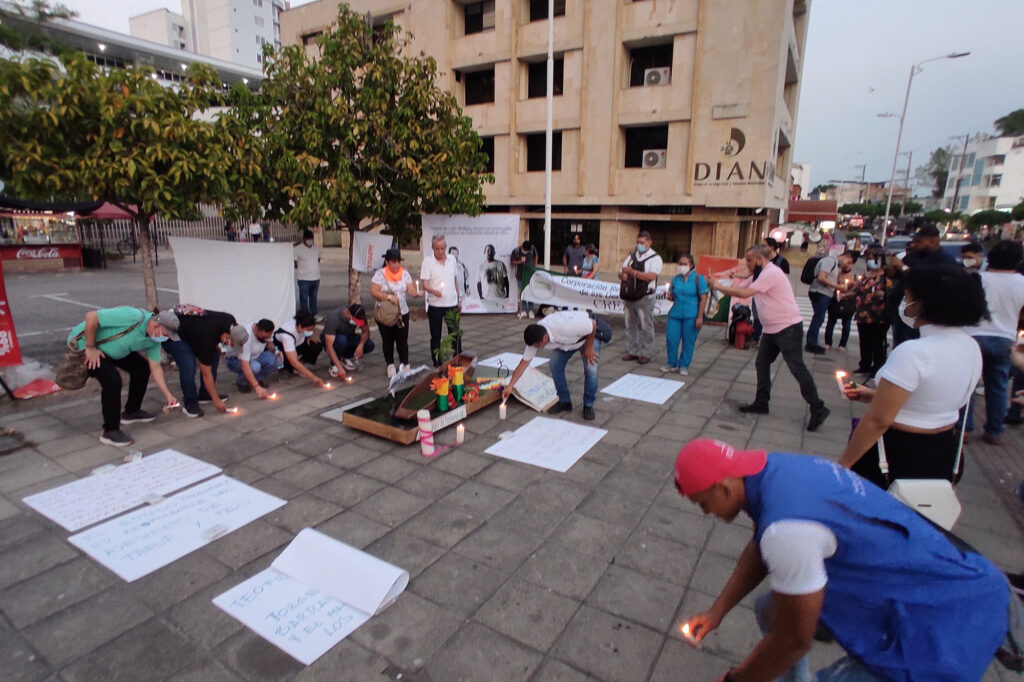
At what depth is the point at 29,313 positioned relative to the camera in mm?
11258

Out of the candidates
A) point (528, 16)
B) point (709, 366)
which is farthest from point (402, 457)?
point (528, 16)

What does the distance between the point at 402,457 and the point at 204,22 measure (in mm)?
89706

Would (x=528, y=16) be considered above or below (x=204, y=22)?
below

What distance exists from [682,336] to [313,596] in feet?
19.4

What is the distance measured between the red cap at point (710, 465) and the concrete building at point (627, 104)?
1884cm

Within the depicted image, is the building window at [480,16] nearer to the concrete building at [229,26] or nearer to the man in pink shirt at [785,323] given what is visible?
the man in pink shirt at [785,323]

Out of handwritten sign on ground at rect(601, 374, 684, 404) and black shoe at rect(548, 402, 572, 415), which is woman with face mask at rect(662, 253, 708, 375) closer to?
handwritten sign on ground at rect(601, 374, 684, 404)

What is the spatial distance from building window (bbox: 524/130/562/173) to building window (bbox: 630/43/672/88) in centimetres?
366

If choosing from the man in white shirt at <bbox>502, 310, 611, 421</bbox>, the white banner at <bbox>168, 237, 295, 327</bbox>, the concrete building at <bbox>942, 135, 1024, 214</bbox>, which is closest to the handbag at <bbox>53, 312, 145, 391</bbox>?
the white banner at <bbox>168, 237, 295, 327</bbox>

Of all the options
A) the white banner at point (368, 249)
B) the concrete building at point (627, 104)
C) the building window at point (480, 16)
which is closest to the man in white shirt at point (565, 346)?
the white banner at point (368, 249)

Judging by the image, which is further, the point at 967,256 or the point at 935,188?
the point at 935,188

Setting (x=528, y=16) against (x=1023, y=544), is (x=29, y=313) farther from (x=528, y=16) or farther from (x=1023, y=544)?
(x=528, y=16)

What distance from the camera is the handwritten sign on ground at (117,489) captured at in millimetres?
3820

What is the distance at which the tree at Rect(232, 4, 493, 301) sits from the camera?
867 centimetres
